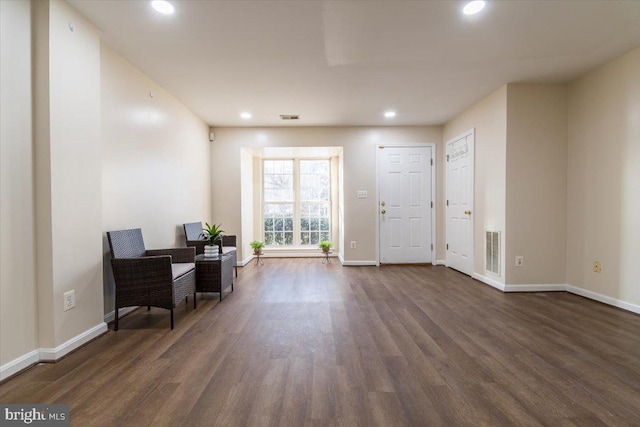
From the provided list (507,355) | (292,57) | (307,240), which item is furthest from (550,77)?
(307,240)

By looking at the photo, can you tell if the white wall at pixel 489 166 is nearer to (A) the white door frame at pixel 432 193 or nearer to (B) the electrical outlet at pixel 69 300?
(A) the white door frame at pixel 432 193

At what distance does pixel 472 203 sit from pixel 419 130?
176cm

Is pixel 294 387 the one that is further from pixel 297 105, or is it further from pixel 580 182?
pixel 580 182

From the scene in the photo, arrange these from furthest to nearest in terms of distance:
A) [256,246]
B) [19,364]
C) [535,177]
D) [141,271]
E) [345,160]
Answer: [256,246] → [345,160] → [535,177] → [141,271] → [19,364]

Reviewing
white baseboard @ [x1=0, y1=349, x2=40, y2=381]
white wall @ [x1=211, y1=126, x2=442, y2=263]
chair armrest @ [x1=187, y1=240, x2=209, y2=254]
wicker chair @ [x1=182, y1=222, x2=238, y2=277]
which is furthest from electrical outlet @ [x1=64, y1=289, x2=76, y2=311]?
white wall @ [x1=211, y1=126, x2=442, y2=263]

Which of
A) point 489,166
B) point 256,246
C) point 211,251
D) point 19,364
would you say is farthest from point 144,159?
point 489,166

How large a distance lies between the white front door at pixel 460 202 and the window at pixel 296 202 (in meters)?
2.43

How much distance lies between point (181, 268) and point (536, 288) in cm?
410

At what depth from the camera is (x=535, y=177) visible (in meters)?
3.60

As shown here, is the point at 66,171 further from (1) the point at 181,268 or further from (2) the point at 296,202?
(2) the point at 296,202

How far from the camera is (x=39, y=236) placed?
1967 millimetres

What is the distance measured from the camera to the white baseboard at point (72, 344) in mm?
1972

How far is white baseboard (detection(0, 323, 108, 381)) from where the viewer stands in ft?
5.81

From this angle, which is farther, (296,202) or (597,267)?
(296,202)
